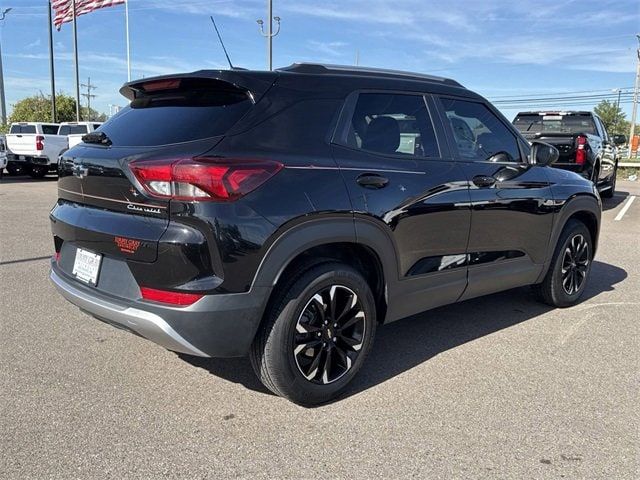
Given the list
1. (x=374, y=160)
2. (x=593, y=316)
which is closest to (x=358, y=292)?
(x=374, y=160)

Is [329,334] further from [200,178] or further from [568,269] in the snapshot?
[568,269]

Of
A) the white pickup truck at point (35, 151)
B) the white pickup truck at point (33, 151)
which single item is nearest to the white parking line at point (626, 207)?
the white pickup truck at point (35, 151)

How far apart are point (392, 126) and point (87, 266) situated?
200 cm

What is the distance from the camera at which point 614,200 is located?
14.4 meters

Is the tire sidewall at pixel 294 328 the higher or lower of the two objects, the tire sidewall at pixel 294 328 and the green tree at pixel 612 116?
the lower

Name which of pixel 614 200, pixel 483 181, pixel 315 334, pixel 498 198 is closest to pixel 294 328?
pixel 315 334

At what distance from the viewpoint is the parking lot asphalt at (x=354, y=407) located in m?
2.62

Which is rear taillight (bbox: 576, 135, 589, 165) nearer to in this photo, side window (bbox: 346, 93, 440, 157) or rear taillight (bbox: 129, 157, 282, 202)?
side window (bbox: 346, 93, 440, 157)

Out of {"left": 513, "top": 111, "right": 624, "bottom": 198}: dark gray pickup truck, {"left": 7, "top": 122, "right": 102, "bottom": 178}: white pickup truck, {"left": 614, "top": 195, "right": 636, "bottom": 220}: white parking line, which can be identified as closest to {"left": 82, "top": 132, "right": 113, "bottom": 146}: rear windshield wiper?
{"left": 513, "top": 111, "right": 624, "bottom": 198}: dark gray pickup truck

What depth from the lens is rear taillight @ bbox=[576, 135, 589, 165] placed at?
398 inches

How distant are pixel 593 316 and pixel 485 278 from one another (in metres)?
1.47

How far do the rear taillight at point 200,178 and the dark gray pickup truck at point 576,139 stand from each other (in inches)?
339

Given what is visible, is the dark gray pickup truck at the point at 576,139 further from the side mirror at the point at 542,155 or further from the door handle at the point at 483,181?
the door handle at the point at 483,181

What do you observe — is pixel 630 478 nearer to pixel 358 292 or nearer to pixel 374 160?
pixel 358 292
